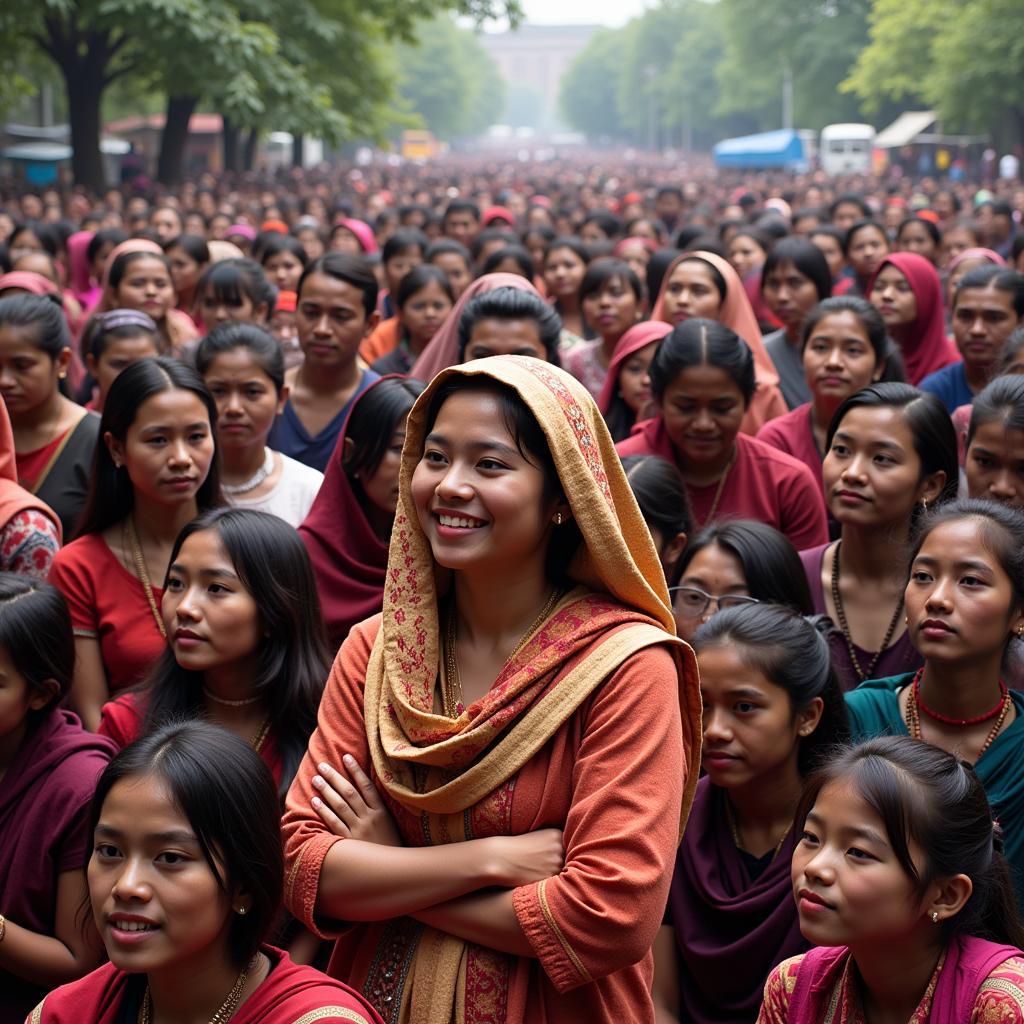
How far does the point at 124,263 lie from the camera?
783 cm

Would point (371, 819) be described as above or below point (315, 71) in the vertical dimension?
below

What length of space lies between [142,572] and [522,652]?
1.96m

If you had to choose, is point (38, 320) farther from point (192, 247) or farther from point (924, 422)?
point (192, 247)

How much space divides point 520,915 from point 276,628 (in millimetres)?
1424

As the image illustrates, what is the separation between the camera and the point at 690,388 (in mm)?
5086

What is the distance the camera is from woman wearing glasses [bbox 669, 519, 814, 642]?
13.5 feet

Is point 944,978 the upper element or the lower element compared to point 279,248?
lower

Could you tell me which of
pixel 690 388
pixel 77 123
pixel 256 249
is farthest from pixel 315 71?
pixel 690 388

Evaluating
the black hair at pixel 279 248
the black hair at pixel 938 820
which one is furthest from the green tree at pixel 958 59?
the black hair at pixel 938 820

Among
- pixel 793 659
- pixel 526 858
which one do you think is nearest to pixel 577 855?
pixel 526 858

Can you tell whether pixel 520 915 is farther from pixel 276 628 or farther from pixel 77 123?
pixel 77 123

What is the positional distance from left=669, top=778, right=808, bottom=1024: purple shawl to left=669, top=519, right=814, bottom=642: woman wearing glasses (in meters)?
0.75

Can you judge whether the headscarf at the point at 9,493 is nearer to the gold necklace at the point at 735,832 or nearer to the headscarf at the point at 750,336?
the gold necklace at the point at 735,832

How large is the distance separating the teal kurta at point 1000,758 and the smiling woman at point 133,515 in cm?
178
